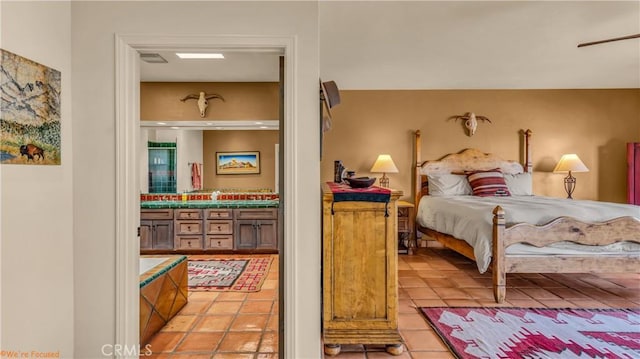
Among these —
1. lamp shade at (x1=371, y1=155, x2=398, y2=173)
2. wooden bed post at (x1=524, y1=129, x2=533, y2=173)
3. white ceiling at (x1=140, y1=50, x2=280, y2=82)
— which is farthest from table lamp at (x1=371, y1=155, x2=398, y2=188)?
wooden bed post at (x1=524, y1=129, x2=533, y2=173)

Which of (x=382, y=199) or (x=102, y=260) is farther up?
(x=382, y=199)

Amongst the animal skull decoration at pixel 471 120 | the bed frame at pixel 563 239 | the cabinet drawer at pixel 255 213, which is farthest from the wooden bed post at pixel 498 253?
the cabinet drawer at pixel 255 213

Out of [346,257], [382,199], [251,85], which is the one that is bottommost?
[346,257]

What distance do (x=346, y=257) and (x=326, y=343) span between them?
568 millimetres

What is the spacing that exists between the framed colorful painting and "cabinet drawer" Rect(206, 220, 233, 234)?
3.15m

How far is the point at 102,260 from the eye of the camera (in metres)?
1.95

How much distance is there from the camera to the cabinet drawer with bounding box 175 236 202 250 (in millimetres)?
4902

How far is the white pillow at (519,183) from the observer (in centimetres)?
506

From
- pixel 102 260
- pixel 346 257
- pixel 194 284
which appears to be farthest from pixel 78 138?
pixel 194 284

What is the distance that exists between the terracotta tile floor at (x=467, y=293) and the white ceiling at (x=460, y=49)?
2565mm

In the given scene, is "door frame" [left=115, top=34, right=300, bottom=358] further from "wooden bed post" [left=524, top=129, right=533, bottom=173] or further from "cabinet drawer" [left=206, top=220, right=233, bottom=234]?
"wooden bed post" [left=524, top=129, right=533, bottom=173]

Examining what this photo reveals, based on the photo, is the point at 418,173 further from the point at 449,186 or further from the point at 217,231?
the point at 217,231

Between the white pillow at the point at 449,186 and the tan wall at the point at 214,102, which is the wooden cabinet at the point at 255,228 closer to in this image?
the tan wall at the point at 214,102

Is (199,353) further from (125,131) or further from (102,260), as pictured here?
(125,131)
